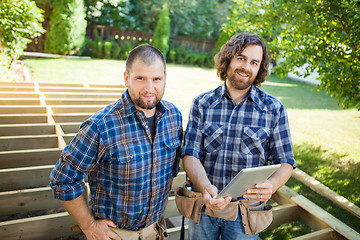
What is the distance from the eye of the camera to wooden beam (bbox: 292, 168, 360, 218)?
12.0 ft

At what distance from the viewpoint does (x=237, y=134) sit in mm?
2098

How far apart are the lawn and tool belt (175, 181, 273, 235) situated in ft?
5.01

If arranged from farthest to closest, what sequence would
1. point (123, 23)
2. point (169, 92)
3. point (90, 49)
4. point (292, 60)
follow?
point (123, 23), point (90, 49), point (169, 92), point (292, 60)

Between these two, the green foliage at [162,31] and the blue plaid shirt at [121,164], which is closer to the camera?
the blue plaid shirt at [121,164]

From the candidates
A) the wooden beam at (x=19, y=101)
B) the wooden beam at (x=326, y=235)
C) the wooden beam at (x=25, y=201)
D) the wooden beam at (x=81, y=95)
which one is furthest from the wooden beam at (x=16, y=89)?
the wooden beam at (x=326, y=235)

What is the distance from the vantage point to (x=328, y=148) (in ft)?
20.4

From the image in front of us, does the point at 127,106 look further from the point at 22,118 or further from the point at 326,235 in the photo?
the point at 22,118

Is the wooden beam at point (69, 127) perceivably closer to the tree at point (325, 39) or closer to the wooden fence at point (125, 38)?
the tree at point (325, 39)

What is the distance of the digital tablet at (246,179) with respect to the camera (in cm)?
158

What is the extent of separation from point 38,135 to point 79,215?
2.83 m

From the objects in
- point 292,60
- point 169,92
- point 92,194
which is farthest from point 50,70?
point 92,194

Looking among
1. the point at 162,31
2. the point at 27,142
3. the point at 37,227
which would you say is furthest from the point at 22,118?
Result: the point at 162,31

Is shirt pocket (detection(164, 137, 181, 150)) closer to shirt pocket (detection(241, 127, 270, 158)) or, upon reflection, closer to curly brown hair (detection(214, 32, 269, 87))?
shirt pocket (detection(241, 127, 270, 158))

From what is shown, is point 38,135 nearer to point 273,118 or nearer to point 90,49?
point 273,118
